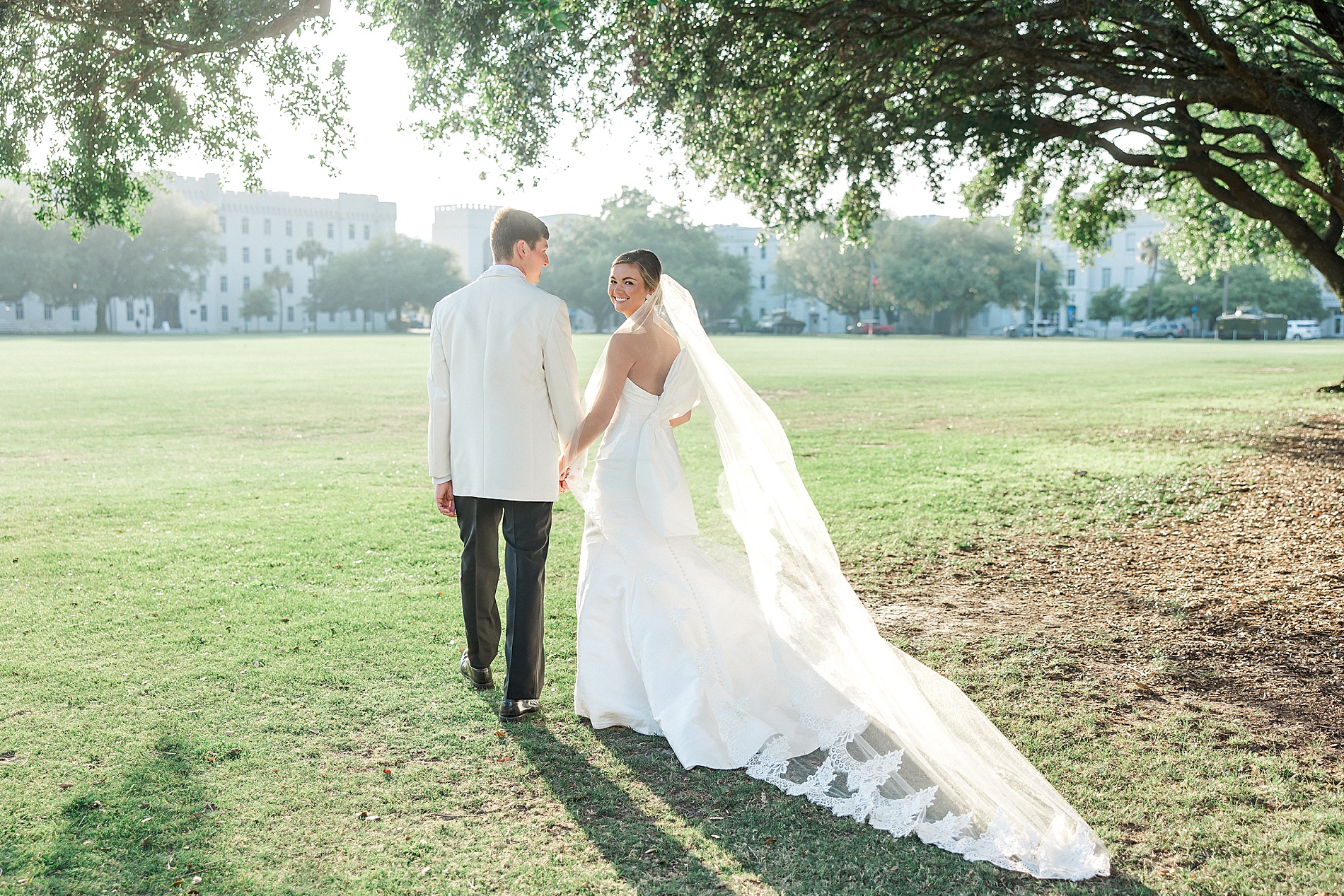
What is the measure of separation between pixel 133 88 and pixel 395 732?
7358 mm

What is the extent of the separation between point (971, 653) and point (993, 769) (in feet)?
6.73

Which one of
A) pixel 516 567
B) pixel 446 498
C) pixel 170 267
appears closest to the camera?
pixel 516 567

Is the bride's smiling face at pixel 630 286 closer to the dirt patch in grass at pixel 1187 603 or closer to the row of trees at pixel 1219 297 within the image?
the dirt patch in grass at pixel 1187 603

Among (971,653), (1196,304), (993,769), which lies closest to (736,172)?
(971,653)

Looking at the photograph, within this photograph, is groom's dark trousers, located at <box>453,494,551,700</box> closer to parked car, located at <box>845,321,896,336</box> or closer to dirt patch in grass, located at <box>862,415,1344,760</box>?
dirt patch in grass, located at <box>862,415,1344,760</box>

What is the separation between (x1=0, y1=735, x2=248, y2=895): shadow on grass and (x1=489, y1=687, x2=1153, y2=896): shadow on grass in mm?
1238

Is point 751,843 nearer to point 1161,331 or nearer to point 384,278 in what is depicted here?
point 1161,331

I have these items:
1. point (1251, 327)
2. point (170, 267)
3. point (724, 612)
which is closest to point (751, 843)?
point (724, 612)

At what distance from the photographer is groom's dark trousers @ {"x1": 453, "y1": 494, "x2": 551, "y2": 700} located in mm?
4695

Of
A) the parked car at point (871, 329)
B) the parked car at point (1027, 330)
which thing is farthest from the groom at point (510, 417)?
the parked car at point (1027, 330)

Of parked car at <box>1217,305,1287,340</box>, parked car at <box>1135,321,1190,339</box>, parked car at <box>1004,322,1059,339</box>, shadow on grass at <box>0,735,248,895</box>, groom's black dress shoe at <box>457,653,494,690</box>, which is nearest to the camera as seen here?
shadow on grass at <box>0,735,248,895</box>

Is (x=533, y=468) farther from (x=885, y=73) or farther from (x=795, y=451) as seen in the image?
(x=795, y=451)

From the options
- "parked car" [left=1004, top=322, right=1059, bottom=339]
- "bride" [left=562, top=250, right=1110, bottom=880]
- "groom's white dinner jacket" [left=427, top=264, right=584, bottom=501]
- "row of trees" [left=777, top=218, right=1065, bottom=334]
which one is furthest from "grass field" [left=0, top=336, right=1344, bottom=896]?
"parked car" [left=1004, top=322, right=1059, bottom=339]

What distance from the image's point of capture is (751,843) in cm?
358
